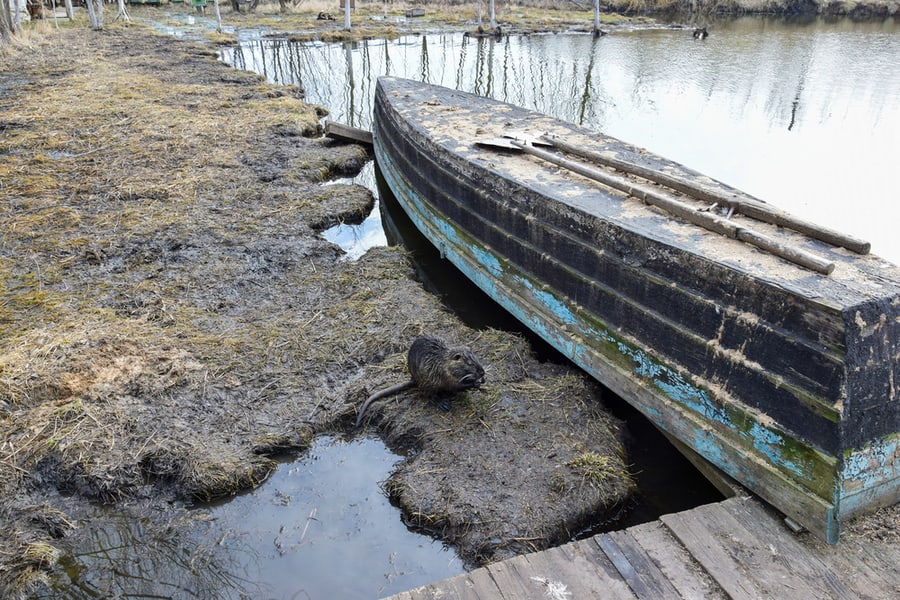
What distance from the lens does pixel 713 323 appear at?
3502mm

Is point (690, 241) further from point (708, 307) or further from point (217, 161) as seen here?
point (217, 161)

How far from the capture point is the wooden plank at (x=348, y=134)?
34.7 feet

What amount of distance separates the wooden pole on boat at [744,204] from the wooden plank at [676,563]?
80.5 inches

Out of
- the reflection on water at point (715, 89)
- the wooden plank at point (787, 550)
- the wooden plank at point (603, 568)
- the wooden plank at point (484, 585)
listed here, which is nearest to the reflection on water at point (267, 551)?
the wooden plank at point (484, 585)

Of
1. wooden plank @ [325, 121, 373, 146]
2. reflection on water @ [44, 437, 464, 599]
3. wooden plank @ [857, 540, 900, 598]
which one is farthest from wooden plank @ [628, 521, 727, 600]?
wooden plank @ [325, 121, 373, 146]

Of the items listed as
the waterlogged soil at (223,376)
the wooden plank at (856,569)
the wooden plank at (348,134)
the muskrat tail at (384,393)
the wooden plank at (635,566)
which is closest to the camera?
the wooden plank at (856,569)

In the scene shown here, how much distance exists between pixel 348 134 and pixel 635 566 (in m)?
9.12

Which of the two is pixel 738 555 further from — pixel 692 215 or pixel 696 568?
pixel 692 215

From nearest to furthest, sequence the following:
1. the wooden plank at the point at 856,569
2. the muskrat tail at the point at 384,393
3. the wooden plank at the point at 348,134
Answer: the wooden plank at the point at 856,569
the muskrat tail at the point at 384,393
the wooden plank at the point at 348,134

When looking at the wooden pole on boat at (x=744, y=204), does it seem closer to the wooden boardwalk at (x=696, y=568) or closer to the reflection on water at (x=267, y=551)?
the wooden boardwalk at (x=696, y=568)

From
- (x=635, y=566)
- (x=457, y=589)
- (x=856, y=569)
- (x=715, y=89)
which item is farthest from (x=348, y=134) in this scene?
(x=715, y=89)

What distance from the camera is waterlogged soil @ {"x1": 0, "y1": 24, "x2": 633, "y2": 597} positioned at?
3598 mm

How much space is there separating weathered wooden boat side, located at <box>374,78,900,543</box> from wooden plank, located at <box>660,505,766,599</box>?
41 centimetres

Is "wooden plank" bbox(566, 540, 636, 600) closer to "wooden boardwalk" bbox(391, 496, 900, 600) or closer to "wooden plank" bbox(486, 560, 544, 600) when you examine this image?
"wooden boardwalk" bbox(391, 496, 900, 600)
